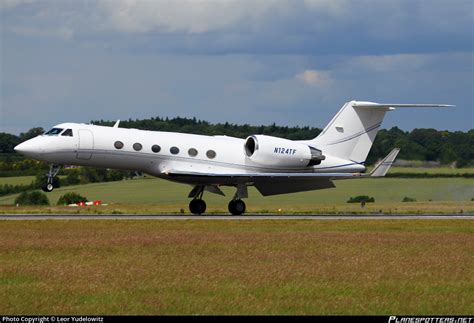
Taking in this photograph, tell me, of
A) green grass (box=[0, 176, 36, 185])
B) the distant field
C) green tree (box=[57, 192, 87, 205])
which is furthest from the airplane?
green grass (box=[0, 176, 36, 185])

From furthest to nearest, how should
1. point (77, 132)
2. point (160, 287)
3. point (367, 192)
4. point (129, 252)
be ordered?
point (367, 192) → point (77, 132) → point (129, 252) → point (160, 287)

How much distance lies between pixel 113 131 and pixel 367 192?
27.2m

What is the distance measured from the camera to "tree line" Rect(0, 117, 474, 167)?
53000mm

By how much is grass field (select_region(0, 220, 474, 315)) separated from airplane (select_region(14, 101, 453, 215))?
29.4 feet

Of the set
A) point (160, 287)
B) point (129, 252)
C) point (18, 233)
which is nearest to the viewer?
point (160, 287)

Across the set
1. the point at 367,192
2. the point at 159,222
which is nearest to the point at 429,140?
the point at 367,192

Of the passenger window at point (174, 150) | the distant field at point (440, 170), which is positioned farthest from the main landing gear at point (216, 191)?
the distant field at point (440, 170)

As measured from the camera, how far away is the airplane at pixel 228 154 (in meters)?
37.8

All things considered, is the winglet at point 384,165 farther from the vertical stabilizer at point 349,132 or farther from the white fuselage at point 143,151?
the vertical stabilizer at point 349,132

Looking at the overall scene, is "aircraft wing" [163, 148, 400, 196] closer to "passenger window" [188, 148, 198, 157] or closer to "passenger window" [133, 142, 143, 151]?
"passenger window" [188, 148, 198, 157]

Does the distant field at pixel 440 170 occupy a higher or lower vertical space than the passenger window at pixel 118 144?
lower

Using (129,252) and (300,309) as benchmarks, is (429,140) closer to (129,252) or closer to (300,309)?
(129,252)

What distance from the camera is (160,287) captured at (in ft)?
52.9

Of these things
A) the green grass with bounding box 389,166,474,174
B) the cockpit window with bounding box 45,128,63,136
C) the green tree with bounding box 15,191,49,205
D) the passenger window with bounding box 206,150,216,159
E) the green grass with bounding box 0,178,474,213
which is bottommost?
the green tree with bounding box 15,191,49,205
